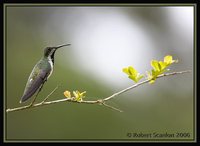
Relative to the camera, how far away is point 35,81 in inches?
120

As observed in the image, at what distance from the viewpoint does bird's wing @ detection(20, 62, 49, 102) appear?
2.89 meters

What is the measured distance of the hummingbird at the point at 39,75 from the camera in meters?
2.90

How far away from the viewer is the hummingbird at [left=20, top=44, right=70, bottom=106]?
290 cm

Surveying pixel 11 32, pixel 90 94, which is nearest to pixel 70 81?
pixel 90 94

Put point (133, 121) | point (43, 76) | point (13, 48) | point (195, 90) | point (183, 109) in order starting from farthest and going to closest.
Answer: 1. point (183, 109)
2. point (13, 48)
3. point (133, 121)
4. point (195, 90)
5. point (43, 76)

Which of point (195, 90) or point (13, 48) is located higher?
point (13, 48)

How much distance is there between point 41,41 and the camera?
26.1ft

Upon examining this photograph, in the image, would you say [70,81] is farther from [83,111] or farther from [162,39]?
[162,39]

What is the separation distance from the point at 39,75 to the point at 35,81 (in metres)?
0.08

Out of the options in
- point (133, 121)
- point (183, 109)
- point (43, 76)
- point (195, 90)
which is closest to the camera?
point (43, 76)

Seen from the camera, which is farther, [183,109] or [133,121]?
[183,109]

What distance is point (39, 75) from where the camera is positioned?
3.10 meters

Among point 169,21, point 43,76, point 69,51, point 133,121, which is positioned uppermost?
point 169,21

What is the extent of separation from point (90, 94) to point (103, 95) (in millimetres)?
238
